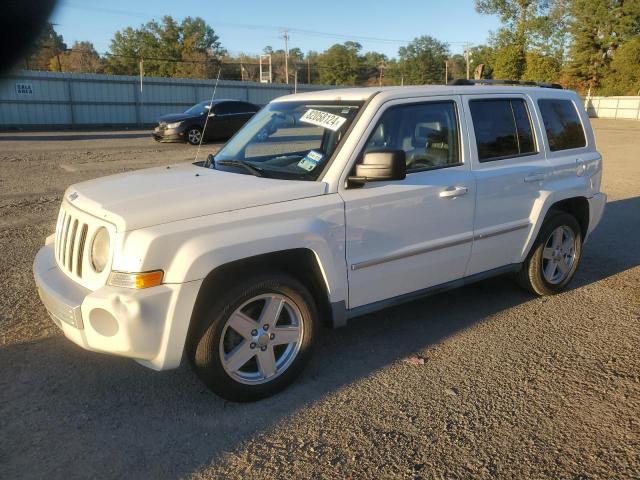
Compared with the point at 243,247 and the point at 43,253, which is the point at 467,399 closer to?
the point at 243,247

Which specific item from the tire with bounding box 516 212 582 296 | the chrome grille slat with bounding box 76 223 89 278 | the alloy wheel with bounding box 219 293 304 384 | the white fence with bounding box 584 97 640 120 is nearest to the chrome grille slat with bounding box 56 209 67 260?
the chrome grille slat with bounding box 76 223 89 278

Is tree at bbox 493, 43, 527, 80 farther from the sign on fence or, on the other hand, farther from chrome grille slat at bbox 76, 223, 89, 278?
chrome grille slat at bbox 76, 223, 89, 278

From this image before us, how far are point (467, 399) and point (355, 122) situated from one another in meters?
1.92

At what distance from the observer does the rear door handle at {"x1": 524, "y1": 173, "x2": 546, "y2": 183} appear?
4680 mm

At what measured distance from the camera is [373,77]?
9494 cm

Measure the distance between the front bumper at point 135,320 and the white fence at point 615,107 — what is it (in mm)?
50943

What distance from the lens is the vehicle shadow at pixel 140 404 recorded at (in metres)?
2.89

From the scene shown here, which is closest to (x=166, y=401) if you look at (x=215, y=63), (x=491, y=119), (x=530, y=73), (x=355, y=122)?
(x=355, y=122)

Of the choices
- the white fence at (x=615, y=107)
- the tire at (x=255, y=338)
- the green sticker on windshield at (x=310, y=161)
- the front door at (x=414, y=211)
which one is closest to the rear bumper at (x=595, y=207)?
the front door at (x=414, y=211)

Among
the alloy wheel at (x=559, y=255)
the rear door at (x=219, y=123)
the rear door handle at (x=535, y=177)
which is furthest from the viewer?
the rear door at (x=219, y=123)

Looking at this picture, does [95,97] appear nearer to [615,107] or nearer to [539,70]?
[539,70]

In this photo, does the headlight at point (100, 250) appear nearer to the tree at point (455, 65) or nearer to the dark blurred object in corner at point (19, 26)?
the dark blurred object in corner at point (19, 26)

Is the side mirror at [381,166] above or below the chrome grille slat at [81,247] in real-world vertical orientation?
above

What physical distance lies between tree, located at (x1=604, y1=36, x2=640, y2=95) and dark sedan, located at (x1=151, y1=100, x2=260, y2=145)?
47.7 m
